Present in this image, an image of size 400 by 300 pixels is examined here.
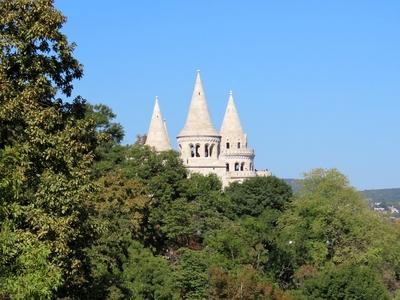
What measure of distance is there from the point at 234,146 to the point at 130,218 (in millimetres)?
47045

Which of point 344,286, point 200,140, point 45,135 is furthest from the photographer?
point 200,140

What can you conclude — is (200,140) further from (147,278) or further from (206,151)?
(147,278)

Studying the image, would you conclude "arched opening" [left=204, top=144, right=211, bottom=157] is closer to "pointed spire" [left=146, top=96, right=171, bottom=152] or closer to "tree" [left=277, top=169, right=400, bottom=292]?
"pointed spire" [left=146, top=96, right=171, bottom=152]

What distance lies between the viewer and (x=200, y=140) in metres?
79.1

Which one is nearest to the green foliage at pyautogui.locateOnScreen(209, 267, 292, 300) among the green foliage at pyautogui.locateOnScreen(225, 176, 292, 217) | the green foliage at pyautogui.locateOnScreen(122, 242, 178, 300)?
the green foliage at pyautogui.locateOnScreen(122, 242, 178, 300)

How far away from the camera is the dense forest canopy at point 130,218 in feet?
56.3

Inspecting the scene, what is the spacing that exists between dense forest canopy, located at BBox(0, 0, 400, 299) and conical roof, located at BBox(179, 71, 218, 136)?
1632 centimetres

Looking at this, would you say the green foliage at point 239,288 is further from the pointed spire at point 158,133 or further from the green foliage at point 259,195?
the pointed spire at point 158,133

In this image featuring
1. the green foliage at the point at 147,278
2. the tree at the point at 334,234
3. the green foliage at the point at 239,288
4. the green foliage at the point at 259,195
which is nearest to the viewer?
the green foliage at the point at 147,278

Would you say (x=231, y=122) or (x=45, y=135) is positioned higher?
(x=231, y=122)

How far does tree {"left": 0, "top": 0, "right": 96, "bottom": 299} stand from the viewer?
17.3 meters

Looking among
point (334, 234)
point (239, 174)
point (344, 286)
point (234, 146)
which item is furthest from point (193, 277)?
point (234, 146)

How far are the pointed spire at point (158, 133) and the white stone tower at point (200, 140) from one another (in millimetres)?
1902

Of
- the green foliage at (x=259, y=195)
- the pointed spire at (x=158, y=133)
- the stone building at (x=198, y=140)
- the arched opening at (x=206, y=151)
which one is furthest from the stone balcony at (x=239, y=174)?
the green foliage at (x=259, y=195)
